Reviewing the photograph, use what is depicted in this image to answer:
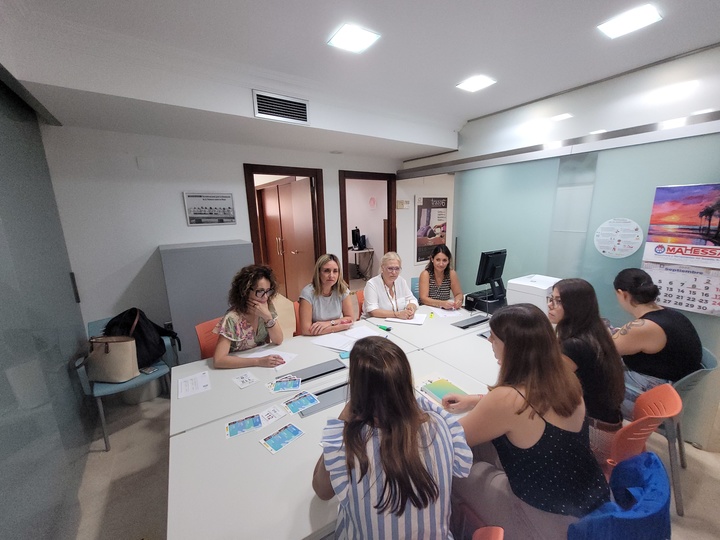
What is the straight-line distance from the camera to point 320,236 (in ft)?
12.4

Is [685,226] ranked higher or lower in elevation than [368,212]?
lower

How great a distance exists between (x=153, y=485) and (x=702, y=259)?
3.82 meters

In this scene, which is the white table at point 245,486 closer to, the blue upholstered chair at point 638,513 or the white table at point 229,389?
the white table at point 229,389

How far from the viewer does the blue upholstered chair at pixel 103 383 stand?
2.02 metres

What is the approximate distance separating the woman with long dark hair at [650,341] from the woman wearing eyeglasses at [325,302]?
1.80 metres

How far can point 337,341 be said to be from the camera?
2.03 metres

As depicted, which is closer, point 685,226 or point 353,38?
point 353,38

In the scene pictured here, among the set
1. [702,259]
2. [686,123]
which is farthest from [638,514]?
[686,123]

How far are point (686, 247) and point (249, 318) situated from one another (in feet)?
9.81

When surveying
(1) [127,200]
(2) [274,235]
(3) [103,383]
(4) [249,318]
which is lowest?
(3) [103,383]

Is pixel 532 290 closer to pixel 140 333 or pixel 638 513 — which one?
pixel 638 513

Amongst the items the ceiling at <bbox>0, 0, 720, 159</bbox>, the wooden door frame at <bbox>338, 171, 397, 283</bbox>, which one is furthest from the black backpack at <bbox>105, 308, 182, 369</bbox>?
the wooden door frame at <bbox>338, 171, 397, 283</bbox>

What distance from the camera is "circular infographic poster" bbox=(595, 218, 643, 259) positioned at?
2.21 m

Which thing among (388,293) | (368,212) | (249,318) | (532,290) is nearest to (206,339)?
(249,318)
